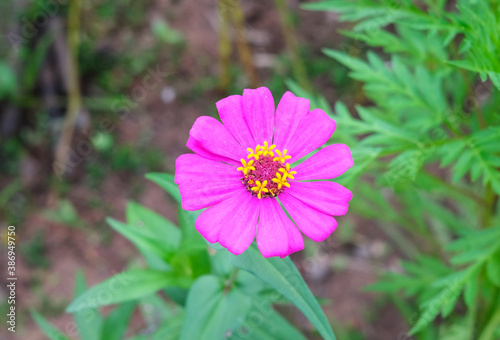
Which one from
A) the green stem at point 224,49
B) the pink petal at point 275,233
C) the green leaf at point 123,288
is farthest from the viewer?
the green stem at point 224,49

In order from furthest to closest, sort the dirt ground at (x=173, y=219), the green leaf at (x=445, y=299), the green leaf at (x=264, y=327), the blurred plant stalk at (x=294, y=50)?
the blurred plant stalk at (x=294, y=50) → the dirt ground at (x=173, y=219) → the green leaf at (x=264, y=327) → the green leaf at (x=445, y=299)

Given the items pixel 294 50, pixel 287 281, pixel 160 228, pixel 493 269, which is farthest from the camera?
pixel 294 50

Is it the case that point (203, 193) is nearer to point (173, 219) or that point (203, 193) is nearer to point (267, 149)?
point (267, 149)

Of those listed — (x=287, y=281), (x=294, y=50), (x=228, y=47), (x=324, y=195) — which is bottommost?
(x=294, y=50)

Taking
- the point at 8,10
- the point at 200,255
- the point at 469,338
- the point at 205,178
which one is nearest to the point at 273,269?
the point at 205,178


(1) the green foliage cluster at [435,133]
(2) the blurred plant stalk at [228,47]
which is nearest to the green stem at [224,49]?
(2) the blurred plant stalk at [228,47]

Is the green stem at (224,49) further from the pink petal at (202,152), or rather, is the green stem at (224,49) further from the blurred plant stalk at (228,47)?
the pink petal at (202,152)

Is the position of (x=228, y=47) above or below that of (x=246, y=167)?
below

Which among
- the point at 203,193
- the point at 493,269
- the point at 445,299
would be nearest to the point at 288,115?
the point at 203,193
